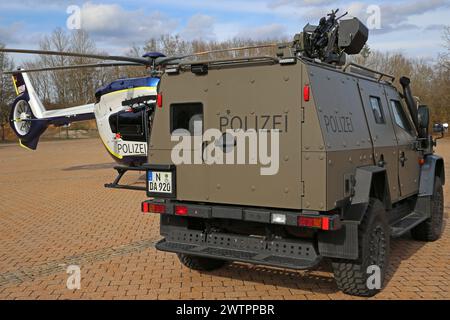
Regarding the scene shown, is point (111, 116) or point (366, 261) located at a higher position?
point (111, 116)

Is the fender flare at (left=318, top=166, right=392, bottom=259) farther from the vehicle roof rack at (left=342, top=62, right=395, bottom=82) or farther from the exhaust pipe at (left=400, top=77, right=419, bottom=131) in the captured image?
the exhaust pipe at (left=400, top=77, right=419, bottom=131)

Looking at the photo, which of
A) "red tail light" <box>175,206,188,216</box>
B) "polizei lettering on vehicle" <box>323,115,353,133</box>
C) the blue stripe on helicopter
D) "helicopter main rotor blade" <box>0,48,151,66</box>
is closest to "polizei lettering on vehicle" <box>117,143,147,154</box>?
the blue stripe on helicopter

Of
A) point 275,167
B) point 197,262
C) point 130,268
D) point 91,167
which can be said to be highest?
point 275,167

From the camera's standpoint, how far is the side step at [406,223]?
19.0ft

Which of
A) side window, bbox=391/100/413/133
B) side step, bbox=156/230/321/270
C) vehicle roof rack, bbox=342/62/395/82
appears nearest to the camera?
side step, bbox=156/230/321/270

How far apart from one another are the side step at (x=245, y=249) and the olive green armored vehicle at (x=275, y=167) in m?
0.01

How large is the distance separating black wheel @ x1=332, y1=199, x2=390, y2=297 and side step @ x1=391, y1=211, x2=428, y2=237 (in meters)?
0.69

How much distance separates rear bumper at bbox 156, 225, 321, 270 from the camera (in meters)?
4.62

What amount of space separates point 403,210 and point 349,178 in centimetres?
239

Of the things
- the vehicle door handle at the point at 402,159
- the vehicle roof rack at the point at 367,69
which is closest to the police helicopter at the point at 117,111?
the vehicle roof rack at the point at 367,69

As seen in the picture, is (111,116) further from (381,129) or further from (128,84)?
(381,129)

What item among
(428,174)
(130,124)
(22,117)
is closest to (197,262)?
(428,174)

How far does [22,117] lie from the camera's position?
63.4 feet

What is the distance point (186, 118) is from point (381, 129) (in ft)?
7.62
